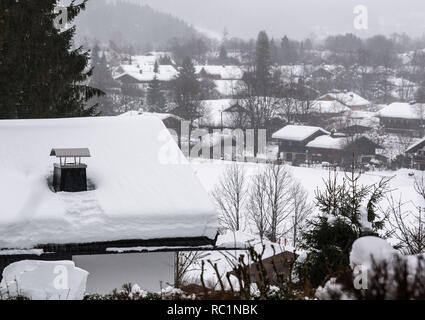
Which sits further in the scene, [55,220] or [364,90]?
[364,90]


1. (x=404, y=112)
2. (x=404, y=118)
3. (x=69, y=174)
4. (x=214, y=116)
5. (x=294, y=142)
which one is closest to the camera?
(x=69, y=174)

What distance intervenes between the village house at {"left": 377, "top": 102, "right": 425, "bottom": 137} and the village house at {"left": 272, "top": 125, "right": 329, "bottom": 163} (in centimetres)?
1742

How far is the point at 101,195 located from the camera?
10.6 meters

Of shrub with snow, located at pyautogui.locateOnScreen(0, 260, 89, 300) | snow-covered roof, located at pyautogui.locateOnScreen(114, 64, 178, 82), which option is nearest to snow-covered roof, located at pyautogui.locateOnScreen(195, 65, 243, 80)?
snow-covered roof, located at pyautogui.locateOnScreen(114, 64, 178, 82)

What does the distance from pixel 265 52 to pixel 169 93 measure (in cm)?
1660

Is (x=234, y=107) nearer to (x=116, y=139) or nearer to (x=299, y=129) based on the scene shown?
(x=299, y=129)

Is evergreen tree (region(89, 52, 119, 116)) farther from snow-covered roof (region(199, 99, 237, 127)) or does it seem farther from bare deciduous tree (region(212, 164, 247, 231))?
bare deciduous tree (region(212, 164, 247, 231))

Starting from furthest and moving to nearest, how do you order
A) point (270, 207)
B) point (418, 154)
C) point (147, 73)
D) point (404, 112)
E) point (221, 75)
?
point (221, 75), point (147, 73), point (404, 112), point (418, 154), point (270, 207)

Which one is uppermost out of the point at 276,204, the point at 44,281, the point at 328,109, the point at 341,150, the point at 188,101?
the point at 188,101

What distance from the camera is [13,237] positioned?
962 centimetres

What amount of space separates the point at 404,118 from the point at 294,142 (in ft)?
69.0

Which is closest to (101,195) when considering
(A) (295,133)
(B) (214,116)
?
(A) (295,133)

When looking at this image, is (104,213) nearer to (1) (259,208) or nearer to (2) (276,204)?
(2) (276,204)

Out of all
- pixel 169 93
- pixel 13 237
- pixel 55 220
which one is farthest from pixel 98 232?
pixel 169 93
